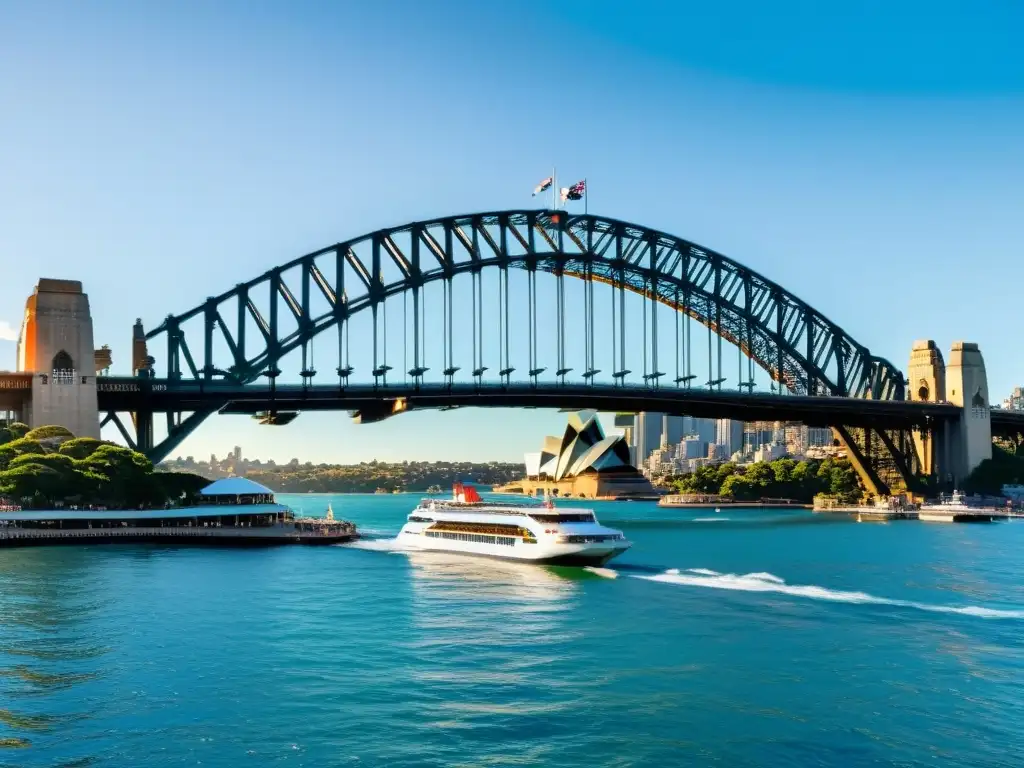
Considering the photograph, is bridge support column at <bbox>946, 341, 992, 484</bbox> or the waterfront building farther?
bridge support column at <bbox>946, 341, 992, 484</bbox>

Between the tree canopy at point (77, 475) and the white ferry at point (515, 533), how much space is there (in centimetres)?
1915

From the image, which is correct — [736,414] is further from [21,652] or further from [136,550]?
[21,652]

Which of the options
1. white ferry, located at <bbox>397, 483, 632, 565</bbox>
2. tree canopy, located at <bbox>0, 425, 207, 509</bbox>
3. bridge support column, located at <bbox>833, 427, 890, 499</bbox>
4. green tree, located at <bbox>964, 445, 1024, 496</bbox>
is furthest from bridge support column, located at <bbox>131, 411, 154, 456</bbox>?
green tree, located at <bbox>964, 445, 1024, 496</bbox>

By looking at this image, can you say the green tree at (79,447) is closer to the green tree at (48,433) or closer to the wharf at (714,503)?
the green tree at (48,433)

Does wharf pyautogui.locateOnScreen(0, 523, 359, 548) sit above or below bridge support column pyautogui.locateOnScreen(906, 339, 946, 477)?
below

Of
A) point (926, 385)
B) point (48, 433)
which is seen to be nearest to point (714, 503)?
point (926, 385)

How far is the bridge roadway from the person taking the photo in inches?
3216

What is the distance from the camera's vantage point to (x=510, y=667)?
97.0ft

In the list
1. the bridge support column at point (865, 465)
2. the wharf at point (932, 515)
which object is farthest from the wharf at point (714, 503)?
the wharf at point (932, 515)

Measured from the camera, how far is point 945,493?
118 meters

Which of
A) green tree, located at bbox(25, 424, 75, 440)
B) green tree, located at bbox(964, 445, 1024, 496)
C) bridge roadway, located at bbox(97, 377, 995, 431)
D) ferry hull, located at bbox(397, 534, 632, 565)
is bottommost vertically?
ferry hull, located at bbox(397, 534, 632, 565)

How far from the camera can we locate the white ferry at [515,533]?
54.6 metres

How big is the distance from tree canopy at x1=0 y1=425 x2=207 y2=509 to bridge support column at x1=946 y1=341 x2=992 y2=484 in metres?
80.8

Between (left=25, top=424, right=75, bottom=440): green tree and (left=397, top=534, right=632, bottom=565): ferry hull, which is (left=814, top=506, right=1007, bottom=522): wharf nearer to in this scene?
(left=397, top=534, right=632, bottom=565): ferry hull
